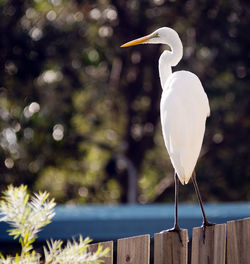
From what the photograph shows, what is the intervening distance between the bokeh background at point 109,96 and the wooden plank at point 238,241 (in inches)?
180

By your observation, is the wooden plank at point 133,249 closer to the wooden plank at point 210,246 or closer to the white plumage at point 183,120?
the wooden plank at point 210,246

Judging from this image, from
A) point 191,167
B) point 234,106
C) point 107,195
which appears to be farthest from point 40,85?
point 191,167

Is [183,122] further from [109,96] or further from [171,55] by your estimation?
[109,96]

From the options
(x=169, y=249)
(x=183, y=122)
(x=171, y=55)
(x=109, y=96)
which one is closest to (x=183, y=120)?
(x=183, y=122)

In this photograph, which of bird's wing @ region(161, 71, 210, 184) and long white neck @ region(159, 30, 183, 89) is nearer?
bird's wing @ region(161, 71, 210, 184)

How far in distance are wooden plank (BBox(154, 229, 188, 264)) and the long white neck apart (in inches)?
55.4

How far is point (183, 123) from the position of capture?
2.86m

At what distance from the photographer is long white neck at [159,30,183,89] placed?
11.2 feet

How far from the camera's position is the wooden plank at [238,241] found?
2.37 m

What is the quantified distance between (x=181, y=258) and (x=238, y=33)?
5.49 m

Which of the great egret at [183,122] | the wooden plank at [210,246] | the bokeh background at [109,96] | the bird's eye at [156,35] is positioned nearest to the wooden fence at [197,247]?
the wooden plank at [210,246]

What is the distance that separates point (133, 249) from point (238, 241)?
50 cm

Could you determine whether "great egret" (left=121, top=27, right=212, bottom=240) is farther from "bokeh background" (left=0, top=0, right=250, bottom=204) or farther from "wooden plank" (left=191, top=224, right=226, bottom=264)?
"bokeh background" (left=0, top=0, right=250, bottom=204)

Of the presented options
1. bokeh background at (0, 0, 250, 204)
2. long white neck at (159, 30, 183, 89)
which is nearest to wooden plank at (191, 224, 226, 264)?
long white neck at (159, 30, 183, 89)
